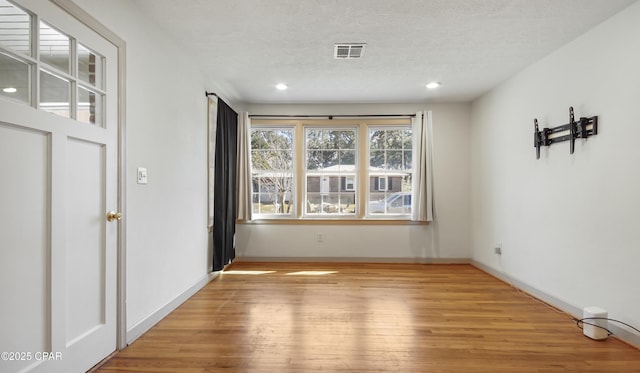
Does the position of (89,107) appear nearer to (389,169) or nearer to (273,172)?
(273,172)

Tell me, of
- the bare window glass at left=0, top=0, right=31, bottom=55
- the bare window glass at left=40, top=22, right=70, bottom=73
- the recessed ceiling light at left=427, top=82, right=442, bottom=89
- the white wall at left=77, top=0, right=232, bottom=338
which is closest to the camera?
the bare window glass at left=0, top=0, right=31, bottom=55

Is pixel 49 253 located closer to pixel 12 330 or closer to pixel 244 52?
pixel 12 330

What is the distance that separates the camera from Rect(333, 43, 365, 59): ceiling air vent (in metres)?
2.75

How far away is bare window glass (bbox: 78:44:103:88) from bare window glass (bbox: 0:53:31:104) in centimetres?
34

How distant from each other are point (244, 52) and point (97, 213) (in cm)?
194

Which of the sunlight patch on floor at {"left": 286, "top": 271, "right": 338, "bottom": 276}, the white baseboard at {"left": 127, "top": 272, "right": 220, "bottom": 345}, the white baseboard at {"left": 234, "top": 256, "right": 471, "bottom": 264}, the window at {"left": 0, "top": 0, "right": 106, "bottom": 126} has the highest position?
the window at {"left": 0, "top": 0, "right": 106, "bottom": 126}

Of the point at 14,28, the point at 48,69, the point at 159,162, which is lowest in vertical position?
the point at 159,162

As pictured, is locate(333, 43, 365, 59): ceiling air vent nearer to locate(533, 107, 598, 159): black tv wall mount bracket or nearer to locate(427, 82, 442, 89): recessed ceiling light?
locate(427, 82, 442, 89): recessed ceiling light

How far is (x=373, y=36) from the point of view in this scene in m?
2.60

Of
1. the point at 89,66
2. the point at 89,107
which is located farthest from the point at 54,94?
the point at 89,66

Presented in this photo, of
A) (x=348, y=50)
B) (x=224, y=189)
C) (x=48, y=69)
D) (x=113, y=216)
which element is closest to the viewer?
(x=48, y=69)

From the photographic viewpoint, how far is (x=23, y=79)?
140cm

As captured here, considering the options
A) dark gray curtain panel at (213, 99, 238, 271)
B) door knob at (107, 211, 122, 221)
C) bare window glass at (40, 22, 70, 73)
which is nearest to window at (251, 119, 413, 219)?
dark gray curtain panel at (213, 99, 238, 271)

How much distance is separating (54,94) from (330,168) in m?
3.52
